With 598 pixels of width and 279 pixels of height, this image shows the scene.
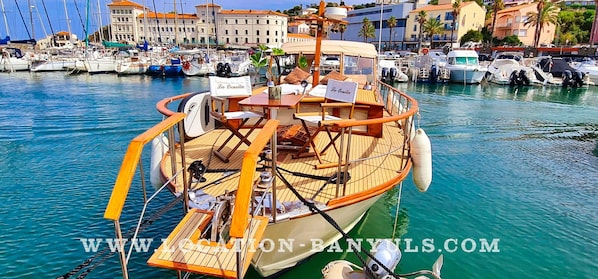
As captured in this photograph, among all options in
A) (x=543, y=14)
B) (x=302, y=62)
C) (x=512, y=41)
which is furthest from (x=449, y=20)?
(x=302, y=62)

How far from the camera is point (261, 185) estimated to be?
449 centimetres

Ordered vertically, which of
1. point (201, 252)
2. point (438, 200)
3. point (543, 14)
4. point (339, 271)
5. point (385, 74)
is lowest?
point (438, 200)

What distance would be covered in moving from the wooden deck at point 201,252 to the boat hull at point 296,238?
0.67m

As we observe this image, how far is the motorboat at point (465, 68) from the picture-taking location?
3785 cm

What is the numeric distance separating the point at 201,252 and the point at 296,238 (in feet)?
5.42

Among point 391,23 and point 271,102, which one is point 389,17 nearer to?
point 391,23

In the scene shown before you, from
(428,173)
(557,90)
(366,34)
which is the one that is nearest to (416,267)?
(428,173)

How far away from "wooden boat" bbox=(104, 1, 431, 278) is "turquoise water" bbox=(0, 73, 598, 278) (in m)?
1.47

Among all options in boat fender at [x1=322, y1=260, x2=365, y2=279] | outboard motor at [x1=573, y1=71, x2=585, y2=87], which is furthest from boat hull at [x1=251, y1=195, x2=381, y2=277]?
outboard motor at [x1=573, y1=71, x2=585, y2=87]

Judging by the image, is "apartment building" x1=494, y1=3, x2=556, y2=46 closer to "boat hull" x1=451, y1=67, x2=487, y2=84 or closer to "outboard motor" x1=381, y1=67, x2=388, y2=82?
"boat hull" x1=451, y1=67, x2=487, y2=84

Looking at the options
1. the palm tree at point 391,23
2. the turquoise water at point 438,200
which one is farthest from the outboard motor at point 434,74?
the palm tree at point 391,23

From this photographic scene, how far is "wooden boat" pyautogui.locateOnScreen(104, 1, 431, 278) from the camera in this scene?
3.35m

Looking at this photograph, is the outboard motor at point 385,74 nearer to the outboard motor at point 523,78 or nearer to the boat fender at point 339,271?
the outboard motor at point 523,78

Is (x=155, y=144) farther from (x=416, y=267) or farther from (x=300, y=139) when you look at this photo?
(x=416, y=267)
